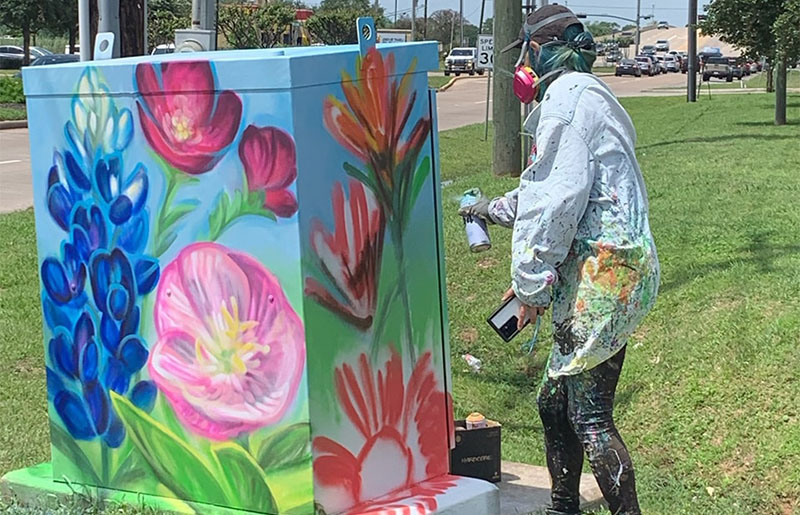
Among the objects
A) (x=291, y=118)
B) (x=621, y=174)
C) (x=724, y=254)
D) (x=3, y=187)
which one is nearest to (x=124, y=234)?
(x=291, y=118)

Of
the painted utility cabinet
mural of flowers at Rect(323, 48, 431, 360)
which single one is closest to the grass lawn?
the painted utility cabinet

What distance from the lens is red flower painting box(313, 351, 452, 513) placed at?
10.6ft

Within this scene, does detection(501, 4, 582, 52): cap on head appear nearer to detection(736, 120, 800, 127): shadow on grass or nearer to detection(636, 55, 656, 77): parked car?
detection(736, 120, 800, 127): shadow on grass

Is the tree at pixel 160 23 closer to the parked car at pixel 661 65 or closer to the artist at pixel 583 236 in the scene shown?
the parked car at pixel 661 65

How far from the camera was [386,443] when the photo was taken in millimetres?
3457

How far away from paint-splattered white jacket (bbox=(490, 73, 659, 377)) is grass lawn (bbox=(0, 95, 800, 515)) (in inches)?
58.3

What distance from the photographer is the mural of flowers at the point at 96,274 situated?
3365 millimetres

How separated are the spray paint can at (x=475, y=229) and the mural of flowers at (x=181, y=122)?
1059 millimetres

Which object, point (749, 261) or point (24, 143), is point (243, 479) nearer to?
point (749, 261)

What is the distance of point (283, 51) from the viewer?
129 inches

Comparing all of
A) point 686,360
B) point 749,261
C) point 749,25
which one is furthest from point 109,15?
point 749,25

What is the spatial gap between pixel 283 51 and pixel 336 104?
0.95ft

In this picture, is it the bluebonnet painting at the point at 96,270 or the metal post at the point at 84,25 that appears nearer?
the bluebonnet painting at the point at 96,270

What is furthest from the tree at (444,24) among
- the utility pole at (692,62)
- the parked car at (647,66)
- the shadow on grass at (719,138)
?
the shadow on grass at (719,138)
